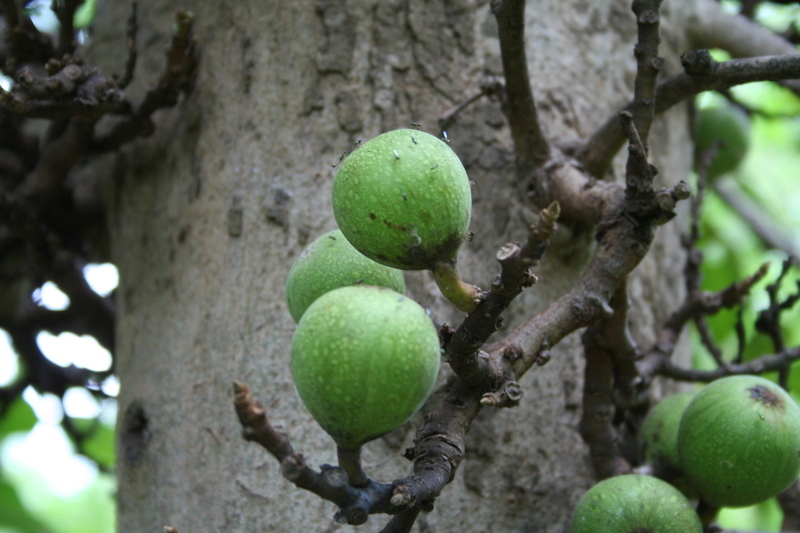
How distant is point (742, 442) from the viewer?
138cm

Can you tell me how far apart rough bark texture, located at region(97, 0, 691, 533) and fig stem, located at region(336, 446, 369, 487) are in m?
0.48

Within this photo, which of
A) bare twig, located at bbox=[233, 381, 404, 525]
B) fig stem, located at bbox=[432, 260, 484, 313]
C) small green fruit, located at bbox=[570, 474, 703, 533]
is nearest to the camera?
bare twig, located at bbox=[233, 381, 404, 525]

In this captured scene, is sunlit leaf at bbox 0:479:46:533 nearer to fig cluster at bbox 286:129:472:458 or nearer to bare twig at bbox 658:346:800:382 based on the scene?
fig cluster at bbox 286:129:472:458

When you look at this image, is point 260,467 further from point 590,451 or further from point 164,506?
point 590,451

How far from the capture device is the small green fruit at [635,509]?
1319 millimetres

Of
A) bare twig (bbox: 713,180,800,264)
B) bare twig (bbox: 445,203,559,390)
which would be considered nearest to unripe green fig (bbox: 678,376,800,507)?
bare twig (bbox: 445,203,559,390)

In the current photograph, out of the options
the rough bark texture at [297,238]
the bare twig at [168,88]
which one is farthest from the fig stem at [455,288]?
the bare twig at [168,88]

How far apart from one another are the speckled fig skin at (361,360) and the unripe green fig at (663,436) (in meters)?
0.85

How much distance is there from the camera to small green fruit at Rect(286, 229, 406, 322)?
122 cm

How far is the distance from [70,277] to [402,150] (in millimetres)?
→ 1815

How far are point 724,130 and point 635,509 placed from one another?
1983 mm

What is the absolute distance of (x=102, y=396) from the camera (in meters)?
2.88

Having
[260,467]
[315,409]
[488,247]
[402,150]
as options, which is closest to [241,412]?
[315,409]

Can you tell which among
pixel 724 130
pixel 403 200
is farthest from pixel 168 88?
pixel 724 130
